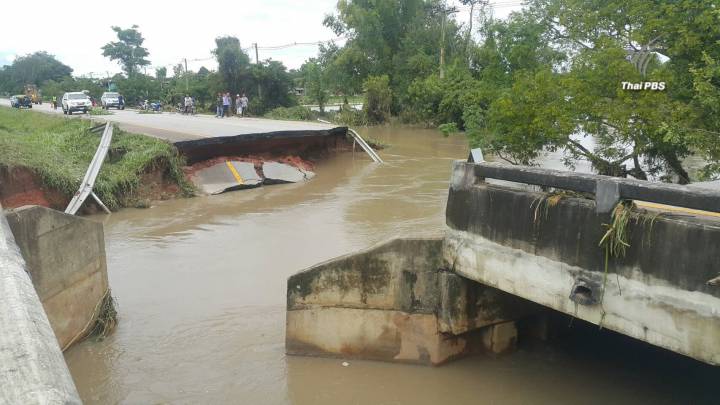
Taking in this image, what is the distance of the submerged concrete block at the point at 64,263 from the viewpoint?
643cm

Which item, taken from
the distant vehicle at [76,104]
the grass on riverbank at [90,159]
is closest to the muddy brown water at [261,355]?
the grass on riverbank at [90,159]

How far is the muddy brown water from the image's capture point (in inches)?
238

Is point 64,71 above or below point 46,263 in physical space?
above

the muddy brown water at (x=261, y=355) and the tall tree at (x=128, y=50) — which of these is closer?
the muddy brown water at (x=261, y=355)

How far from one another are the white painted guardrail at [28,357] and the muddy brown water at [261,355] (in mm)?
3716

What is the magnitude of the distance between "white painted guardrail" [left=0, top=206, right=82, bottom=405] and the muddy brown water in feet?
12.2

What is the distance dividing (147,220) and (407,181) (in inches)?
323

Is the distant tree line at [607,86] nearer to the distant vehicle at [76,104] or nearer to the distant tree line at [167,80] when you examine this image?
the distant vehicle at [76,104]

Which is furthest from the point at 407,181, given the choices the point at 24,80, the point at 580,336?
the point at 24,80

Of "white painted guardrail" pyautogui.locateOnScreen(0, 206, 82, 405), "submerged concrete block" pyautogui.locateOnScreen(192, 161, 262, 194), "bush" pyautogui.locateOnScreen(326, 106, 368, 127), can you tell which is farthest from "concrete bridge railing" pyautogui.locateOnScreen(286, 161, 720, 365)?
"bush" pyautogui.locateOnScreen(326, 106, 368, 127)

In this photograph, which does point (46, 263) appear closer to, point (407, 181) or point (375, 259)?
point (375, 259)

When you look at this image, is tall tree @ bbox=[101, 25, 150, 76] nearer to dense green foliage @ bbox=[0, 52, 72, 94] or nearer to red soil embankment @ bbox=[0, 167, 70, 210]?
dense green foliage @ bbox=[0, 52, 72, 94]

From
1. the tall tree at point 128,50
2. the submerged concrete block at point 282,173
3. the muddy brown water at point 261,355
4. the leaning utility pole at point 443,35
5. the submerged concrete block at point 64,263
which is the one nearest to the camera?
the muddy brown water at point 261,355

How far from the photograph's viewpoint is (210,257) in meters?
11.0
